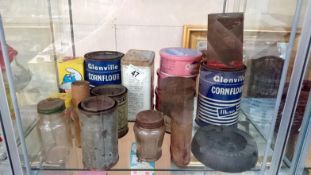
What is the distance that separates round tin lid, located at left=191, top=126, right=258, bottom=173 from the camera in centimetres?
41

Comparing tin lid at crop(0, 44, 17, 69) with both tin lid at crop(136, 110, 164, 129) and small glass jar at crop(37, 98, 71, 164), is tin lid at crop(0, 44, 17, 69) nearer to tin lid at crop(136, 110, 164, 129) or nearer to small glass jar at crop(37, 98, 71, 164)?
small glass jar at crop(37, 98, 71, 164)

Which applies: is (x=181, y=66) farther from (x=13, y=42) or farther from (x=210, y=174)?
(x=13, y=42)

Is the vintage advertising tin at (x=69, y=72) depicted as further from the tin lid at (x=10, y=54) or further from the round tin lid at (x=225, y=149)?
the round tin lid at (x=225, y=149)

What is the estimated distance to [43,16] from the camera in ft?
2.00

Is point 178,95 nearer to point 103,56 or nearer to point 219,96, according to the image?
point 219,96

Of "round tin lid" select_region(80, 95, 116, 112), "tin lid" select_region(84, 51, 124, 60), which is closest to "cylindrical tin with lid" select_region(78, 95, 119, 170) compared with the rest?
"round tin lid" select_region(80, 95, 116, 112)

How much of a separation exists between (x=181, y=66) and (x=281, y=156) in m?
0.24

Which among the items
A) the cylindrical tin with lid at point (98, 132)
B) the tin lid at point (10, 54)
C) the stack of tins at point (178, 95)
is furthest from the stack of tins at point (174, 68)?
the tin lid at point (10, 54)

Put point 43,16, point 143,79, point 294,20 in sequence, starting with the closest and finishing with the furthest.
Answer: point 294,20
point 143,79
point 43,16

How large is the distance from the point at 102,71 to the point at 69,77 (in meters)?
0.09

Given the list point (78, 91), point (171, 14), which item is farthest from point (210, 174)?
point (171, 14)

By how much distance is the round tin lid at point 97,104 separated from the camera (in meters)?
0.39

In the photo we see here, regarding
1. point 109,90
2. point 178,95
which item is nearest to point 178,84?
point 178,95

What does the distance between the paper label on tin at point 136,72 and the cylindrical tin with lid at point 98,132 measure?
9cm
